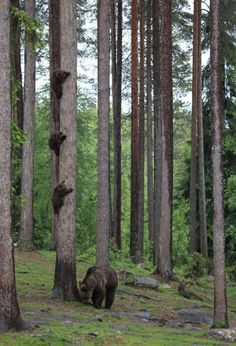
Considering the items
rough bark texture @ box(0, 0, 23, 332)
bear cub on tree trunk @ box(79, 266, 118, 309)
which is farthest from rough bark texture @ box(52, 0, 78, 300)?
rough bark texture @ box(0, 0, 23, 332)

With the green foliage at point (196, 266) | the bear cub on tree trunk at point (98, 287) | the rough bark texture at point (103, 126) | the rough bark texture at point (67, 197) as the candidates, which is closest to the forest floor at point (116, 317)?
the bear cub on tree trunk at point (98, 287)

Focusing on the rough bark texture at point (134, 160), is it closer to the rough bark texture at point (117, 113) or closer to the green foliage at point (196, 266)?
the rough bark texture at point (117, 113)

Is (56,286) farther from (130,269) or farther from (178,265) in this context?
(178,265)

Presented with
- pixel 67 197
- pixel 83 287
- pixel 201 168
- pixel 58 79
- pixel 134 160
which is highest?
pixel 58 79

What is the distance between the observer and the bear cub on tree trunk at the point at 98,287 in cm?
1301

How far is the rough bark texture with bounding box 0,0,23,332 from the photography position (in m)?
9.20

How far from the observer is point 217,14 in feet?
39.5

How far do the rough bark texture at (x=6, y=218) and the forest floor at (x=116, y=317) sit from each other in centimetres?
35

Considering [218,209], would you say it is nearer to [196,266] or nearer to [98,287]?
[98,287]

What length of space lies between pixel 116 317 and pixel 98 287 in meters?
1.09

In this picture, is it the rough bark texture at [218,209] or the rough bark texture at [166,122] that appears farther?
the rough bark texture at [166,122]

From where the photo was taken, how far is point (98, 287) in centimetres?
1302

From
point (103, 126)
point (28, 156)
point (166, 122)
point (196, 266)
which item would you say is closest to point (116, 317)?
point (103, 126)

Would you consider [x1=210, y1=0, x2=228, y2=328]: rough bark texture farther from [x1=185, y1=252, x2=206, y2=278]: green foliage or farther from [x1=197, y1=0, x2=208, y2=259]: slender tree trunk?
[x1=197, y1=0, x2=208, y2=259]: slender tree trunk
